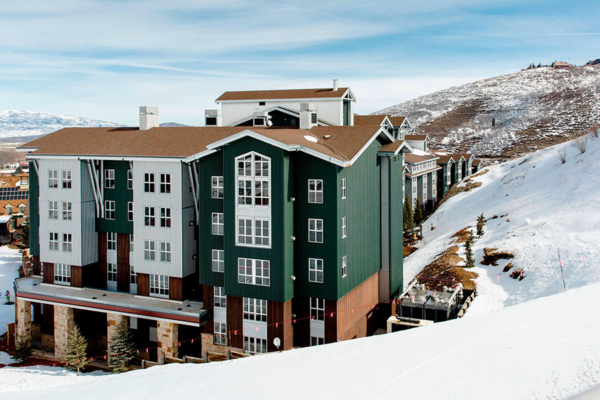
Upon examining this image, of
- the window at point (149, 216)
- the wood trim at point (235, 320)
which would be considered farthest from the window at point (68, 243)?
the wood trim at point (235, 320)

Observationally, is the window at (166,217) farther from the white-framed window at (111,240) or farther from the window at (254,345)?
the window at (254,345)

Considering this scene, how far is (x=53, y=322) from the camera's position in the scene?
117 feet

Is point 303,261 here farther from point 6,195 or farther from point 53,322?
point 6,195

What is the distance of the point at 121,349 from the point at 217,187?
1117 cm

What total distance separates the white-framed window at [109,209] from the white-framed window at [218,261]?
29.7 feet

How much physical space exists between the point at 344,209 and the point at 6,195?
7626cm

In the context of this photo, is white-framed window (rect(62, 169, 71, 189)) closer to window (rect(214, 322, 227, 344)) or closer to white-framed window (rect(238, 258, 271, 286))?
window (rect(214, 322, 227, 344))

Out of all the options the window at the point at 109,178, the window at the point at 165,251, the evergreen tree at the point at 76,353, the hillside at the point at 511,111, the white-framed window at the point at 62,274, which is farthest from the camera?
the hillside at the point at 511,111

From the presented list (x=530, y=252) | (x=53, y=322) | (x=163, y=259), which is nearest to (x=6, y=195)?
(x=53, y=322)

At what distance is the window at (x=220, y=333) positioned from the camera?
95.3ft

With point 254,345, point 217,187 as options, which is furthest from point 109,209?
point 254,345

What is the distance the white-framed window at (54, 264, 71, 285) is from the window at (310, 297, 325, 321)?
57.3ft

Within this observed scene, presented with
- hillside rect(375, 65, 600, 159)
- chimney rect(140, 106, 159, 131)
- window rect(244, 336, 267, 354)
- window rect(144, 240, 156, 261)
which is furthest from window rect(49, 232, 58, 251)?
hillside rect(375, 65, 600, 159)

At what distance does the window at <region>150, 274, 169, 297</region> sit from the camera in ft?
104
